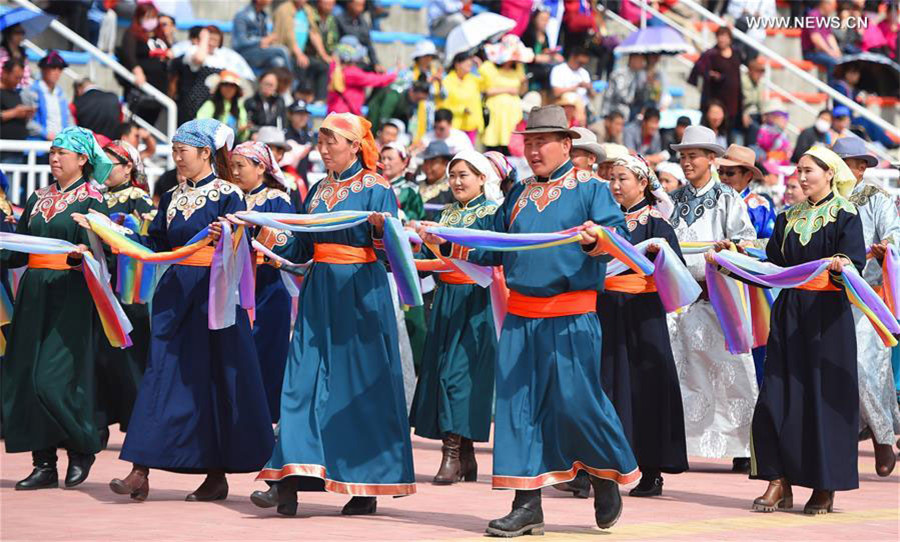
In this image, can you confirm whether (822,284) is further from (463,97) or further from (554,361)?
(463,97)

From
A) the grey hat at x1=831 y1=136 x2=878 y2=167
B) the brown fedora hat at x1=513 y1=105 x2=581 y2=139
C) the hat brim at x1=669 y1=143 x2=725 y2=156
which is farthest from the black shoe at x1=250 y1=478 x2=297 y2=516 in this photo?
the grey hat at x1=831 y1=136 x2=878 y2=167

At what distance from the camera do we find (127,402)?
1133 cm

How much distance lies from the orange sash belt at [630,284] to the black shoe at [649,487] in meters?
1.10

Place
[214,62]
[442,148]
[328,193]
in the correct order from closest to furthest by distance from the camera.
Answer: [328,193] < [442,148] < [214,62]

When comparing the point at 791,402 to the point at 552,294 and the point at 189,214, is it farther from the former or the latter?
the point at 189,214

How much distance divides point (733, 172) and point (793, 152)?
388 inches

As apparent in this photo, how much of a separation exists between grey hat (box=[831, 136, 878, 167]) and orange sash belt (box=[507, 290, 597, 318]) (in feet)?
12.0

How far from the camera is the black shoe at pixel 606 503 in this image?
8.27 m

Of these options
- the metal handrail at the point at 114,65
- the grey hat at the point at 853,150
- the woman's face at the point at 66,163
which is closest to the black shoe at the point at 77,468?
the woman's face at the point at 66,163

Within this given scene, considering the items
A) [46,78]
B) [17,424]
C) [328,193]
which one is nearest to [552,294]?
[328,193]

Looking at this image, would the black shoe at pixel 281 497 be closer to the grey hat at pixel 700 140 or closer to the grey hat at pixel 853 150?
the grey hat at pixel 700 140

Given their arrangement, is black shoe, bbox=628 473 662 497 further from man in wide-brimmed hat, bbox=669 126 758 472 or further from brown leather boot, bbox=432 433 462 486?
man in wide-brimmed hat, bbox=669 126 758 472

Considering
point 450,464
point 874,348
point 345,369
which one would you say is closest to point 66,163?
point 345,369

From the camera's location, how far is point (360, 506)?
350 inches
